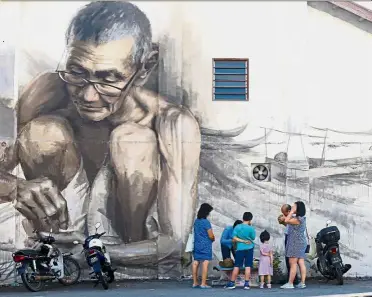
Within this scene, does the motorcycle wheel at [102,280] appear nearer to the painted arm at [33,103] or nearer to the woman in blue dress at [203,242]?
the woman in blue dress at [203,242]

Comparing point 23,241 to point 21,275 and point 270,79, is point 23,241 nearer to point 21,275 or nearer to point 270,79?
point 21,275

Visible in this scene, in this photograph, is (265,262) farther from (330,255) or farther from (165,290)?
(165,290)

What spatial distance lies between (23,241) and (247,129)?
531 cm

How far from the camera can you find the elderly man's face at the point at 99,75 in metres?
14.7

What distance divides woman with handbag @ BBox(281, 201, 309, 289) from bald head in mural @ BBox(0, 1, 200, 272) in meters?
2.26

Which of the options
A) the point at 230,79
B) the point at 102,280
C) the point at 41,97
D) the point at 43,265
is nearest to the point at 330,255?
the point at 230,79

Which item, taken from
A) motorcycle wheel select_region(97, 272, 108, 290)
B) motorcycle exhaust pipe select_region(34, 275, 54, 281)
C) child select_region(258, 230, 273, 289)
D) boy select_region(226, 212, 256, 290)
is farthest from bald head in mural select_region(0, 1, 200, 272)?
child select_region(258, 230, 273, 289)

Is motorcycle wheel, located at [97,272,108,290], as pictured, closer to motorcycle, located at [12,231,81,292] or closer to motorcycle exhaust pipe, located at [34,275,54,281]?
motorcycle, located at [12,231,81,292]

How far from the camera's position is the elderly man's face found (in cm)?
1471

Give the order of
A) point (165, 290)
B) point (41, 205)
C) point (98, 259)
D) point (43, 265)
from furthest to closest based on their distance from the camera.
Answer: point (41, 205) → point (43, 265) → point (98, 259) → point (165, 290)

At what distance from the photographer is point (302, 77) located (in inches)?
593

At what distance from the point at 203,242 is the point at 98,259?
2.08m

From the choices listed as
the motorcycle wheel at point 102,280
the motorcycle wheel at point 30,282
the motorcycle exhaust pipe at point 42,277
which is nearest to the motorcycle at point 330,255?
the motorcycle wheel at point 102,280

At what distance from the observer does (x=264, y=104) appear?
1497 cm
